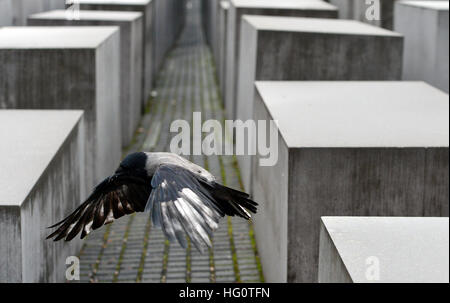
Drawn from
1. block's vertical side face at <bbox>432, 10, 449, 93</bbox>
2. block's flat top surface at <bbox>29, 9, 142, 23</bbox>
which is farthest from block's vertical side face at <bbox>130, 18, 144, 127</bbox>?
block's vertical side face at <bbox>432, 10, 449, 93</bbox>

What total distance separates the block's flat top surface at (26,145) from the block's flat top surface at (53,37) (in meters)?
1.27

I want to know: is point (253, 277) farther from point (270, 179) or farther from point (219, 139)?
point (219, 139)

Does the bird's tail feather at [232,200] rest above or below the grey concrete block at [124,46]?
above

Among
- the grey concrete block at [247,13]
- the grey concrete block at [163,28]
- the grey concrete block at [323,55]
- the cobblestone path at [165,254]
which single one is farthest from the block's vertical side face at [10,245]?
the grey concrete block at [163,28]

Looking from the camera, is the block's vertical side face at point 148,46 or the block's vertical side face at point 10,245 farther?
the block's vertical side face at point 148,46

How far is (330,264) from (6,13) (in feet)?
31.4

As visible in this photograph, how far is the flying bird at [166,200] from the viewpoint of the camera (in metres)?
2.98

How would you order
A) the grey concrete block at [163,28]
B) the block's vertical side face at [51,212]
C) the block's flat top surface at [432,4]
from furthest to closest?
the grey concrete block at [163,28] → the block's flat top surface at [432,4] → the block's vertical side face at [51,212]

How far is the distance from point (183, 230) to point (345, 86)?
568 centimetres

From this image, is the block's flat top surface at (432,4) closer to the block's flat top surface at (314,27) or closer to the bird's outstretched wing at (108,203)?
the block's flat top surface at (314,27)

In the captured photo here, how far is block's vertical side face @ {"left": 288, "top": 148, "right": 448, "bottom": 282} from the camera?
5633 millimetres

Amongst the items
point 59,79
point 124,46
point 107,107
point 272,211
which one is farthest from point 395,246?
point 124,46

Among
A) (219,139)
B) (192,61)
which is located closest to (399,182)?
(219,139)

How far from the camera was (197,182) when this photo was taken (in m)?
3.47
